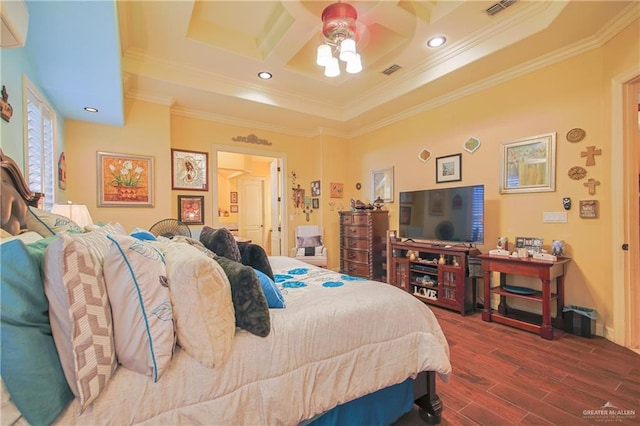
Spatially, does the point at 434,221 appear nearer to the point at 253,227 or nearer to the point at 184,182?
the point at 184,182

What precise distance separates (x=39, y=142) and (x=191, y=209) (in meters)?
1.95

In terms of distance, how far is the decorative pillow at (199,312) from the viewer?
1047 millimetres

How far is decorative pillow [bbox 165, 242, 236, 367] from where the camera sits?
1047mm

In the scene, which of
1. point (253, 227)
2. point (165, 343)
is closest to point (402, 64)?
point (165, 343)

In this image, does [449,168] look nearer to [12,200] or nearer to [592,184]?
[592,184]

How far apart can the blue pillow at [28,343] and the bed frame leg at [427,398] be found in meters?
1.59

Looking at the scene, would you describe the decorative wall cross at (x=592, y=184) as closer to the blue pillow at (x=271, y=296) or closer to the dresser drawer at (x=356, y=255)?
the dresser drawer at (x=356, y=255)

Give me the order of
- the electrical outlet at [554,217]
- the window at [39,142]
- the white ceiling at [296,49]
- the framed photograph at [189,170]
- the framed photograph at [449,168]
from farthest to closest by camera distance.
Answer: the framed photograph at [189,170], the framed photograph at [449,168], the electrical outlet at [554,217], the white ceiling at [296,49], the window at [39,142]

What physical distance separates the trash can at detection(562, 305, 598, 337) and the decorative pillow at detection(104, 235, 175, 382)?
3383mm

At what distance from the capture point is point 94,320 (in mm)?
900

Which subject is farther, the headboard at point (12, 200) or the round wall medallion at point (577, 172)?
the round wall medallion at point (577, 172)

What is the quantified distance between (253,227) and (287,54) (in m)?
4.70

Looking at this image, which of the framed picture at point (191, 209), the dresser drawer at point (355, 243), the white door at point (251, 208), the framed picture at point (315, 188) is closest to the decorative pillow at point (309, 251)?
the dresser drawer at point (355, 243)

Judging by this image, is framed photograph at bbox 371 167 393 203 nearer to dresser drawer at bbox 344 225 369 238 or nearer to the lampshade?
dresser drawer at bbox 344 225 369 238
